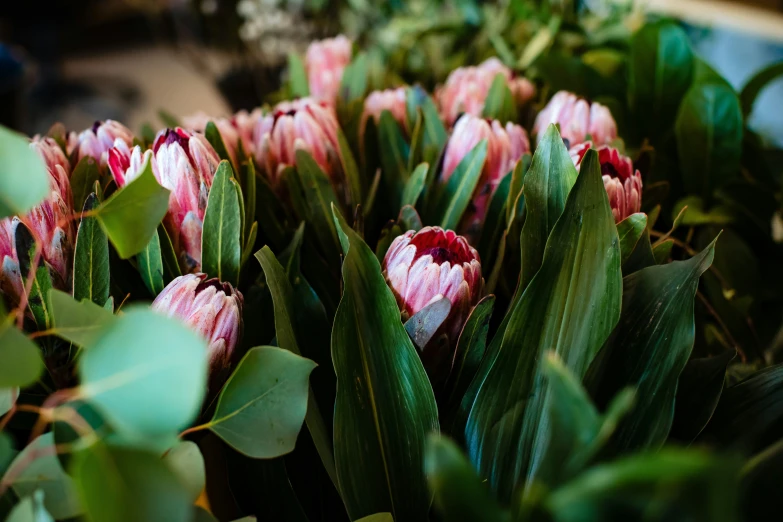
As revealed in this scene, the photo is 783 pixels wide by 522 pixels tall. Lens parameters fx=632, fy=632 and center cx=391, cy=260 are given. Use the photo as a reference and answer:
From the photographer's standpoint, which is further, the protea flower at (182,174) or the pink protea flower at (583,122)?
the pink protea flower at (583,122)

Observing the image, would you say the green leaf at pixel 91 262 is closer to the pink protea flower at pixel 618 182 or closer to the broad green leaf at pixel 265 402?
the broad green leaf at pixel 265 402

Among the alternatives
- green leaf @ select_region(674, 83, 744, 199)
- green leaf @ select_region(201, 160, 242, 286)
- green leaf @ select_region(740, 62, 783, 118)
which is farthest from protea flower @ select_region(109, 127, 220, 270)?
green leaf @ select_region(740, 62, 783, 118)

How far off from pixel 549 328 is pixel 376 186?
0.66 feet

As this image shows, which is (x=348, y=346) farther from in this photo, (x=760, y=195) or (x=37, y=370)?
(x=760, y=195)

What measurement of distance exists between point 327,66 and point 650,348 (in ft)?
1.78

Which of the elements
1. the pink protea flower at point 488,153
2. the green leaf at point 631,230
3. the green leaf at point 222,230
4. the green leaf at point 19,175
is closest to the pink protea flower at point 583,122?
the pink protea flower at point 488,153

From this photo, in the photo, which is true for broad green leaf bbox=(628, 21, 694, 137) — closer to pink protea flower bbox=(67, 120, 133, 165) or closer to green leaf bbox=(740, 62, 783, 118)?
green leaf bbox=(740, 62, 783, 118)

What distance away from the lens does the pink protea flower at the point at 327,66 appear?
0.70m

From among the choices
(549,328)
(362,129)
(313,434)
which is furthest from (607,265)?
(362,129)

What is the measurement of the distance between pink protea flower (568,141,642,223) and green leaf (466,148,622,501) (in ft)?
0.25

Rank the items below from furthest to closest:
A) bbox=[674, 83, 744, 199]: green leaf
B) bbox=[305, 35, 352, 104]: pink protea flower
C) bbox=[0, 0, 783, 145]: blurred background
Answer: bbox=[0, 0, 783, 145]: blurred background, bbox=[305, 35, 352, 104]: pink protea flower, bbox=[674, 83, 744, 199]: green leaf

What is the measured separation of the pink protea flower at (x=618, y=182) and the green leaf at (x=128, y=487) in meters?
0.26

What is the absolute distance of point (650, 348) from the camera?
0.29 m

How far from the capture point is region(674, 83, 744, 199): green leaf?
524 millimetres
